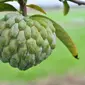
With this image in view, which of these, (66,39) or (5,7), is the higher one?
(5,7)

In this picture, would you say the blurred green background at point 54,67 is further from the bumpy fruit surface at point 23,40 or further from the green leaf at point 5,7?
the bumpy fruit surface at point 23,40

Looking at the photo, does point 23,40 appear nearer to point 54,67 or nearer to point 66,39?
point 66,39

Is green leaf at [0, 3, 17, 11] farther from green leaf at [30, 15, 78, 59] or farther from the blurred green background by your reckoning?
the blurred green background

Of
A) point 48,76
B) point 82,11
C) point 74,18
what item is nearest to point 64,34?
point 48,76

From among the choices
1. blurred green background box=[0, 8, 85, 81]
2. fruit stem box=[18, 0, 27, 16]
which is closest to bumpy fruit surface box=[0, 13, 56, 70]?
fruit stem box=[18, 0, 27, 16]

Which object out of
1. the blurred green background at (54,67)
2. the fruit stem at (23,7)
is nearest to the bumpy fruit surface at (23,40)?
the fruit stem at (23,7)

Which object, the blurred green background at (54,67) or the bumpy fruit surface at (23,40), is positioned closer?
the bumpy fruit surface at (23,40)

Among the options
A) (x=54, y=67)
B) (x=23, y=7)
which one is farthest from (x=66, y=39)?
(x=54, y=67)

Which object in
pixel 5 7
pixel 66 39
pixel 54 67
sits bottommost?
pixel 54 67
